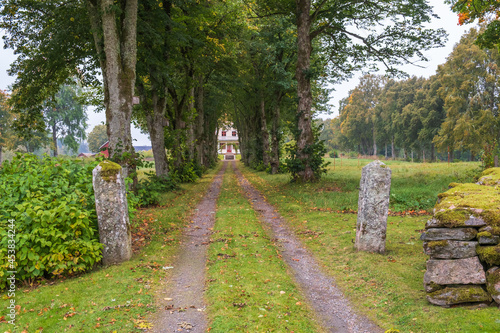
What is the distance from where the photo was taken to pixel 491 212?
4.73 metres

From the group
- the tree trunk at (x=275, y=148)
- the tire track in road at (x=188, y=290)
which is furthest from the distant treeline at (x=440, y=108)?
the tree trunk at (x=275, y=148)

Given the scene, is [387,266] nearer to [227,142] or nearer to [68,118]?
[68,118]

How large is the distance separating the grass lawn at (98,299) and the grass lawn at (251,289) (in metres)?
1.07

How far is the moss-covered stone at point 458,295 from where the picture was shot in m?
4.40

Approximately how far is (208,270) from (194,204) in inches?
→ 331

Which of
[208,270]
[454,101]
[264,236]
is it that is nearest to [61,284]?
[208,270]

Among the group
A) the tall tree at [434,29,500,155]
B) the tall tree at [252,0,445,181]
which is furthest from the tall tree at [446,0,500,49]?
the tall tree at [434,29,500,155]

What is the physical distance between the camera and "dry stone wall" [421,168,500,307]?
14.5 ft

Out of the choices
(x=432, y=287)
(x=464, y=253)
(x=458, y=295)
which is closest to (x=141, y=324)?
(x=432, y=287)

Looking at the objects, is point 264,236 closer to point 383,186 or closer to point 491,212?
point 383,186

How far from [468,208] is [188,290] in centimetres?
485

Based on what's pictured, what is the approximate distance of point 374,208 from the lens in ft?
23.6

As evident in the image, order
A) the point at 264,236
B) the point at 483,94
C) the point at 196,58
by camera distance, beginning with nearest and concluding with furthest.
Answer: the point at 264,236 → the point at 196,58 → the point at 483,94

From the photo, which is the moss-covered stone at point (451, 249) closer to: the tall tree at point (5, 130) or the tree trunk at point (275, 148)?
the tree trunk at point (275, 148)
